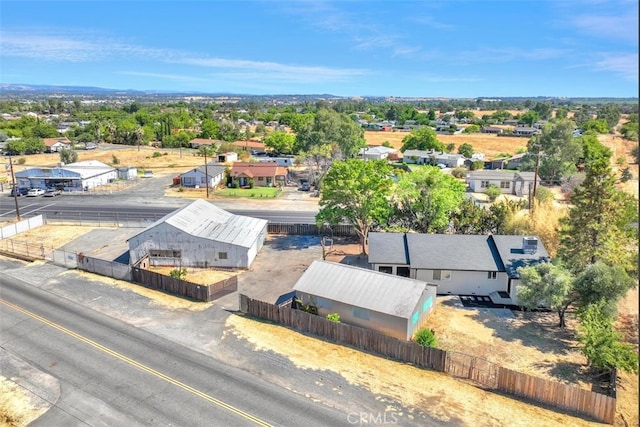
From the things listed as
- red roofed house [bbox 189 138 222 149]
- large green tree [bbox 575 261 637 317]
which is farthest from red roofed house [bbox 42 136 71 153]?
large green tree [bbox 575 261 637 317]

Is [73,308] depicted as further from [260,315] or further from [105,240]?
[105,240]

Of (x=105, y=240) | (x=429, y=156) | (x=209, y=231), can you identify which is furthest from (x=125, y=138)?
(x=209, y=231)

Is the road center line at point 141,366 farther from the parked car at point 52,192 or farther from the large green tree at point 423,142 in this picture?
the large green tree at point 423,142

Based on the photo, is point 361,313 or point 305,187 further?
point 305,187

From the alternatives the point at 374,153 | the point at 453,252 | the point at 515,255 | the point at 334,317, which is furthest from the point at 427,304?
the point at 374,153

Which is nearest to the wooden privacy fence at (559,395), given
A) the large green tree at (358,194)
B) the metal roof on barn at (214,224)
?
the large green tree at (358,194)

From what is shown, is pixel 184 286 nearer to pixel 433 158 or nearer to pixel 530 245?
pixel 530 245

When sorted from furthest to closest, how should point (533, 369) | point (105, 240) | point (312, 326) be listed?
1. point (105, 240)
2. point (312, 326)
3. point (533, 369)
